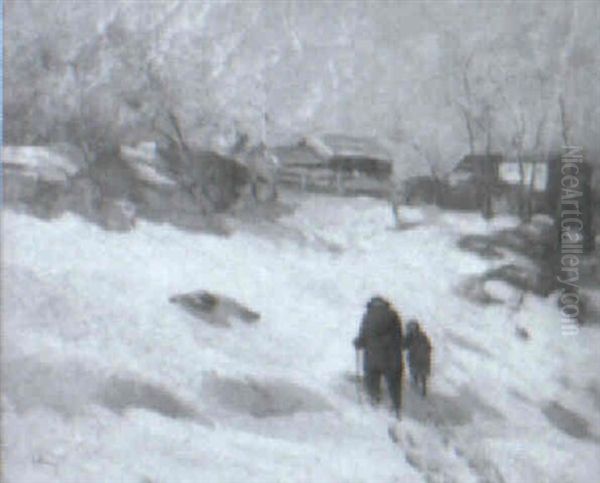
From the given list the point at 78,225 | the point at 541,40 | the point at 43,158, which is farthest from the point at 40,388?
the point at 541,40

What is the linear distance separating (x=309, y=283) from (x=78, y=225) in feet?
1.74

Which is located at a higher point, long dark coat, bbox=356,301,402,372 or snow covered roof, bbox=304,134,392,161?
snow covered roof, bbox=304,134,392,161

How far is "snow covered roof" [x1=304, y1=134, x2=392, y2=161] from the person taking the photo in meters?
2.26

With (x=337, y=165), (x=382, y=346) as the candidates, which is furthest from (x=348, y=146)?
(x=382, y=346)

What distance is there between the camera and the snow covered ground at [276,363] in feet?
6.39

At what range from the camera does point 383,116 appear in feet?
7.52

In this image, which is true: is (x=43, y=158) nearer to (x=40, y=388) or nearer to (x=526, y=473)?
(x=40, y=388)

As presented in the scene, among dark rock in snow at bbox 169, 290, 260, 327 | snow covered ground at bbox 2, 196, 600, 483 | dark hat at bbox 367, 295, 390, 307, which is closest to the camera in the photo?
snow covered ground at bbox 2, 196, 600, 483

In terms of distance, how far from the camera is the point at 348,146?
7.45ft

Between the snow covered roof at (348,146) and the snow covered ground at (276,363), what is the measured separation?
0.38 feet

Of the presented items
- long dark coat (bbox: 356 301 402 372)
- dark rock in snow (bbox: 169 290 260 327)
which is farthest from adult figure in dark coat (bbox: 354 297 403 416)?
dark rock in snow (bbox: 169 290 260 327)

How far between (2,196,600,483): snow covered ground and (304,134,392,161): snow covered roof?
0.38 feet

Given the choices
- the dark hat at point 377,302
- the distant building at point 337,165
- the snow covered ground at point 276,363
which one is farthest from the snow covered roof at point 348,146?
the dark hat at point 377,302

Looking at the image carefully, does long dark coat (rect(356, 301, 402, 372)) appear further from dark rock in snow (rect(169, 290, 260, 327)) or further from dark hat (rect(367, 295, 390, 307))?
dark rock in snow (rect(169, 290, 260, 327))
